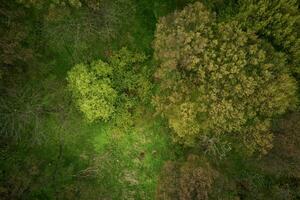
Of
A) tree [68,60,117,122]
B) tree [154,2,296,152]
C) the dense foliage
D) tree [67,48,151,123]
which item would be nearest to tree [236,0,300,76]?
the dense foliage

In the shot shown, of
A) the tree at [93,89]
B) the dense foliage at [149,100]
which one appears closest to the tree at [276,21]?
the dense foliage at [149,100]

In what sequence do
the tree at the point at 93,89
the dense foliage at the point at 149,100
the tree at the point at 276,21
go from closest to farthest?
the dense foliage at the point at 149,100
the tree at the point at 276,21
the tree at the point at 93,89

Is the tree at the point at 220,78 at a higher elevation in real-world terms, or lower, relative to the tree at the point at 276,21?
lower

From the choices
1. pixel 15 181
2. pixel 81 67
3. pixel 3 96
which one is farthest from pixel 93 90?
pixel 15 181

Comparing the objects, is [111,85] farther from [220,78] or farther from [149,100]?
[220,78]

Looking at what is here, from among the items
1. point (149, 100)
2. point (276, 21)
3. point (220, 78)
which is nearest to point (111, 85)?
point (149, 100)

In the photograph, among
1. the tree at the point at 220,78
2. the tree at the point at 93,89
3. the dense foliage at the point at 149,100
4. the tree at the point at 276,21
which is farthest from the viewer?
the tree at the point at 93,89

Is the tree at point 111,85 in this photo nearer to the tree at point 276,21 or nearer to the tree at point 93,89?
the tree at point 93,89
